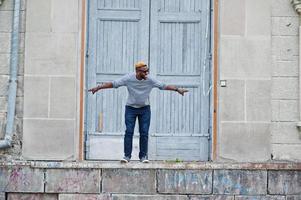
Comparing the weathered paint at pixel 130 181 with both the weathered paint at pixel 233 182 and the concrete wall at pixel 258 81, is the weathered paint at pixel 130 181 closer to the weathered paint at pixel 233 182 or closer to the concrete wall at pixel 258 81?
the weathered paint at pixel 233 182

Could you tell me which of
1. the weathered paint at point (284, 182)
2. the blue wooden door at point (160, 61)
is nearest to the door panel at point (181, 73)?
the blue wooden door at point (160, 61)

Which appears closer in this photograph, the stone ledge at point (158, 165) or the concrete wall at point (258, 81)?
the stone ledge at point (158, 165)

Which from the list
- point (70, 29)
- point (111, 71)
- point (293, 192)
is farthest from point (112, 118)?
point (293, 192)

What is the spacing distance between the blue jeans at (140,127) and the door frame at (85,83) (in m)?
1.13

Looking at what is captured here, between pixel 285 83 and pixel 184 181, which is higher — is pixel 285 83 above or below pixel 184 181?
above

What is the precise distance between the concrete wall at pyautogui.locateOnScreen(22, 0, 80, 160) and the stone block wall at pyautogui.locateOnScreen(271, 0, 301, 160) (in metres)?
2.93

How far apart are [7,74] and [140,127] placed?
7.42 feet

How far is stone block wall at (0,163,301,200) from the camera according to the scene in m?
9.09

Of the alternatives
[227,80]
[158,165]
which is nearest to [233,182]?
[158,165]

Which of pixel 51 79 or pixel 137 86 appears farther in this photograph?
pixel 51 79

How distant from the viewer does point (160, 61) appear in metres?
10.6

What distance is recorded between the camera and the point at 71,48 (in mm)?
10148

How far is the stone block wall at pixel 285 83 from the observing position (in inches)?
396

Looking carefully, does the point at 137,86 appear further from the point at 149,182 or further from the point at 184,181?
the point at 184,181
